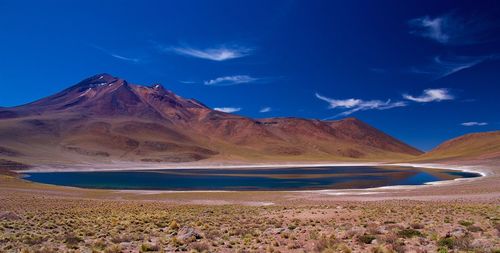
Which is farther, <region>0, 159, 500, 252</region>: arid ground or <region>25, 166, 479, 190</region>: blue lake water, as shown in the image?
<region>25, 166, 479, 190</region>: blue lake water

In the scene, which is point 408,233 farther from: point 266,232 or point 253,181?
point 253,181

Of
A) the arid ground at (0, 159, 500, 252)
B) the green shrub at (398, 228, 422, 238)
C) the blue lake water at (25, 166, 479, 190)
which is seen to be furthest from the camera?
the blue lake water at (25, 166, 479, 190)

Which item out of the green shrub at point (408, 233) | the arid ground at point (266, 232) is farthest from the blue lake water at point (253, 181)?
the green shrub at point (408, 233)

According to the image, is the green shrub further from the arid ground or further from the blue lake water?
the blue lake water

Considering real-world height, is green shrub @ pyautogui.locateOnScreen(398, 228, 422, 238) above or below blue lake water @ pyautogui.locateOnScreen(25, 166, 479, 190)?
below

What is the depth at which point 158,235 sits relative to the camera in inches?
711

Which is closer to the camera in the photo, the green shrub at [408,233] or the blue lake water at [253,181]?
the green shrub at [408,233]

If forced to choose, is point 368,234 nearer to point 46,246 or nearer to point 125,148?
point 46,246

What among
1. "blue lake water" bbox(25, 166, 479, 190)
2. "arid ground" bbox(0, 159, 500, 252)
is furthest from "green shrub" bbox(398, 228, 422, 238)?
"blue lake water" bbox(25, 166, 479, 190)

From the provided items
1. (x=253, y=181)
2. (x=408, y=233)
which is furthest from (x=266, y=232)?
(x=253, y=181)

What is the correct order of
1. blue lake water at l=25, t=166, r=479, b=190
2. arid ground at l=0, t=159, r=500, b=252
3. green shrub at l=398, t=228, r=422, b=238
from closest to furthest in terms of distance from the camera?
1. arid ground at l=0, t=159, r=500, b=252
2. green shrub at l=398, t=228, r=422, b=238
3. blue lake water at l=25, t=166, r=479, b=190

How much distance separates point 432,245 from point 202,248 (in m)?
8.07

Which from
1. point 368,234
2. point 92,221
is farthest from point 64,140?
point 368,234

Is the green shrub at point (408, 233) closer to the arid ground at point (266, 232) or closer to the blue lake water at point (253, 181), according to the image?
the arid ground at point (266, 232)
